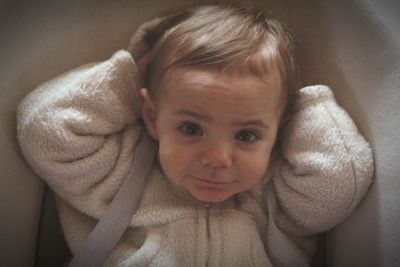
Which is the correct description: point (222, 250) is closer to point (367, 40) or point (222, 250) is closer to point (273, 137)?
point (273, 137)

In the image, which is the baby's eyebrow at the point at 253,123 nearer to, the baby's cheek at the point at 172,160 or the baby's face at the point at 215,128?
the baby's face at the point at 215,128

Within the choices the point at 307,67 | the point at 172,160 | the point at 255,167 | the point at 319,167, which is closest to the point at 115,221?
the point at 172,160

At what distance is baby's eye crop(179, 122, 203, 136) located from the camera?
69 cm

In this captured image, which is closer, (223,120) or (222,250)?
(223,120)

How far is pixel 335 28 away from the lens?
84cm

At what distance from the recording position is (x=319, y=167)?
0.74 meters

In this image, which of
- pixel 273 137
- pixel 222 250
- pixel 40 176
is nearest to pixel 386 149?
pixel 273 137

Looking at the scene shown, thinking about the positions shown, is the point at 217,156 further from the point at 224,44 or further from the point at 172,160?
the point at 224,44

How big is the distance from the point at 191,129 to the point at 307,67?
0.34 meters

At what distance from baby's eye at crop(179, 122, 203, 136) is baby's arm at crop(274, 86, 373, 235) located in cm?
20

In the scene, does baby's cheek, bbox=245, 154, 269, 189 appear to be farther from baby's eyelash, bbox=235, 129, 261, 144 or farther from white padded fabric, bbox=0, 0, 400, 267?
white padded fabric, bbox=0, 0, 400, 267

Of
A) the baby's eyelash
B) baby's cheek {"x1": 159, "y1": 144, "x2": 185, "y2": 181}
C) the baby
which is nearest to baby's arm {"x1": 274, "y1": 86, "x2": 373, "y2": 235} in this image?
the baby

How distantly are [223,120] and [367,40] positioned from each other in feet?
1.03

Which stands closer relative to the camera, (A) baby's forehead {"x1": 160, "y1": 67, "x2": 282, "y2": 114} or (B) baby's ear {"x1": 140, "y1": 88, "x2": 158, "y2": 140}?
(A) baby's forehead {"x1": 160, "y1": 67, "x2": 282, "y2": 114}
